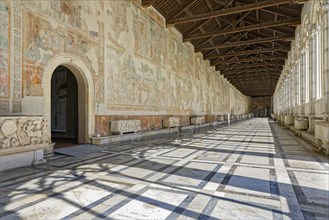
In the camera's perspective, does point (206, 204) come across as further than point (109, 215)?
Yes

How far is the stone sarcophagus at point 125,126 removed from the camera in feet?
31.9

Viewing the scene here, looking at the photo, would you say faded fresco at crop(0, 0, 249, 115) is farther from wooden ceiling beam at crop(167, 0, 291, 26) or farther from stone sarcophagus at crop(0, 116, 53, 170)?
wooden ceiling beam at crop(167, 0, 291, 26)

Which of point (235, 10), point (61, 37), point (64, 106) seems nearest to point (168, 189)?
point (61, 37)

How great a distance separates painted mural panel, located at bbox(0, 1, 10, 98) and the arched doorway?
456cm

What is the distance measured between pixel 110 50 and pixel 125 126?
3410mm

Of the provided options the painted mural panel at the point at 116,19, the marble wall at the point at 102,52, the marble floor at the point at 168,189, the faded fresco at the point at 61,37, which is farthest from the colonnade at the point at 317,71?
the faded fresco at the point at 61,37

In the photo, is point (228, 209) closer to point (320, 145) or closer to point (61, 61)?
point (320, 145)

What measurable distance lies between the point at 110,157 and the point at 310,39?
36.7ft

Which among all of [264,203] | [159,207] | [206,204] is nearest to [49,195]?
[159,207]

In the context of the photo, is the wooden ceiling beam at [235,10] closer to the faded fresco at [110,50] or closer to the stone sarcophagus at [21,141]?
the faded fresco at [110,50]

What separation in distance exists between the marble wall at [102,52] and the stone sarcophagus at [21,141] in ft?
2.71

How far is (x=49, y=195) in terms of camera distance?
11.5 ft

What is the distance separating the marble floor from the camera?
288 centimetres

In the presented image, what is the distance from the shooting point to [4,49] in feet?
18.7
